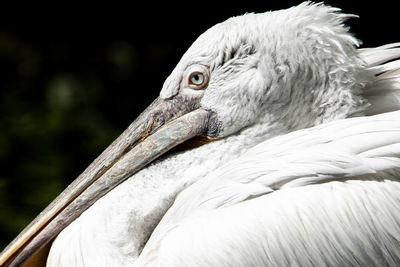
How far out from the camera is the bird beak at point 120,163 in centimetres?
233

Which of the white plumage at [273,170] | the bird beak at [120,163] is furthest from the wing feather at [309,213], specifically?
the bird beak at [120,163]

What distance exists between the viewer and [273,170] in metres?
1.97

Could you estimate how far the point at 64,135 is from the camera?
3.98 metres

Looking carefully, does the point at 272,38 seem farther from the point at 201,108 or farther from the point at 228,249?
the point at 228,249

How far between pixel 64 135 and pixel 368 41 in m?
2.10

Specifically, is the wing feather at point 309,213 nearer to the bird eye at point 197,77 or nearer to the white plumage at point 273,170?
the white plumage at point 273,170

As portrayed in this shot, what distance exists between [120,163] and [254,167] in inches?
22.3

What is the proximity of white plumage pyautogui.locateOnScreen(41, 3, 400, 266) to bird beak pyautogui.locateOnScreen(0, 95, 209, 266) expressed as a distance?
0.05 m

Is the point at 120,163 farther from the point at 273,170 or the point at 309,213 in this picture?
the point at 309,213

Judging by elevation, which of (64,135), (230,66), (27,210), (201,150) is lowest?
(27,210)

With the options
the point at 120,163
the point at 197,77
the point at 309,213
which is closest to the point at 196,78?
the point at 197,77

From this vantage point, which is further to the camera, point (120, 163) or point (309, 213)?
point (120, 163)

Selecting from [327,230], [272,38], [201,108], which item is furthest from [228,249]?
[272,38]

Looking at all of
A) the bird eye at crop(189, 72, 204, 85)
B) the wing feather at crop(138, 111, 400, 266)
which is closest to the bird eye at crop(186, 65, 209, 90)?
the bird eye at crop(189, 72, 204, 85)
